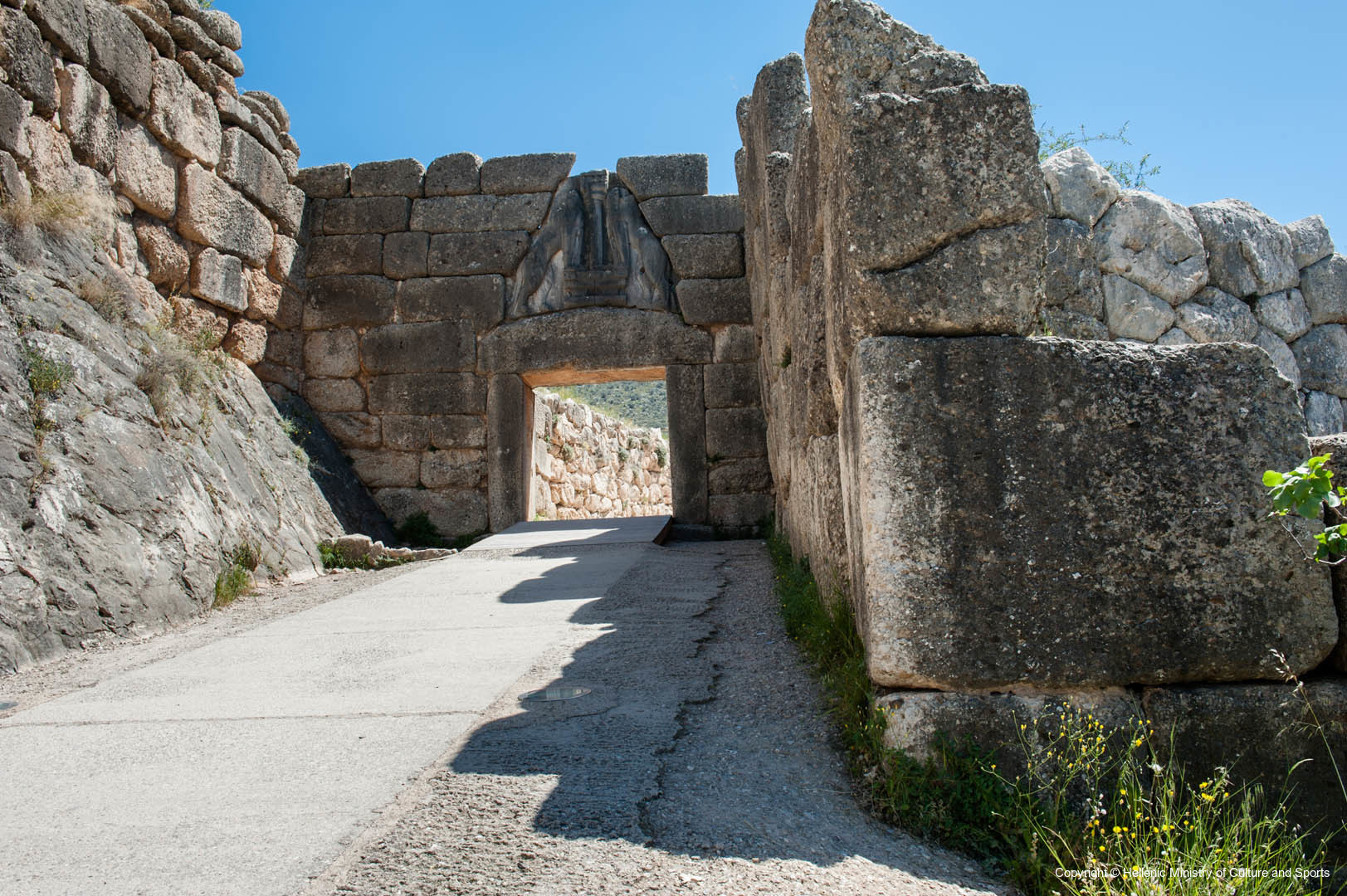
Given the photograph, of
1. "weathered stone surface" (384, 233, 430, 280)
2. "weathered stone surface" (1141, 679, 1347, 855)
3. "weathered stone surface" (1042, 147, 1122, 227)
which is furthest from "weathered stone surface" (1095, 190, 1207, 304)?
"weathered stone surface" (384, 233, 430, 280)

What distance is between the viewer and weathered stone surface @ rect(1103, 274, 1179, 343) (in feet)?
22.1

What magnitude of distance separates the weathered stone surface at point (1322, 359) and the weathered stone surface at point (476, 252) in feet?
22.0

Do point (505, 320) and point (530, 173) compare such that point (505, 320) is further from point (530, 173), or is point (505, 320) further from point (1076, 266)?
point (1076, 266)

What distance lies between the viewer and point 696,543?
26.3 feet

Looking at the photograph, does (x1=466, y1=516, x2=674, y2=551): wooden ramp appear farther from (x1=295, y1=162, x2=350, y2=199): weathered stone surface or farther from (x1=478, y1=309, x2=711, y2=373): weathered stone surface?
(x1=295, y1=162, x2=350, y2=199): weathered stone surface

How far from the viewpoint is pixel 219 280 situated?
25.4 feet

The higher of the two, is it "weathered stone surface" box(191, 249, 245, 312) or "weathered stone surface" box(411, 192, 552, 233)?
"weathered stone surface" box(411, 192, 552, 233)

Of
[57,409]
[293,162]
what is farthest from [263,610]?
[293,162]

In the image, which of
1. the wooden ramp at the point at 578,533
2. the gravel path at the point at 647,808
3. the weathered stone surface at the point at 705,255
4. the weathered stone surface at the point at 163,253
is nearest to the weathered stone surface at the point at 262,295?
the weathered stone surface at the point at 163,253

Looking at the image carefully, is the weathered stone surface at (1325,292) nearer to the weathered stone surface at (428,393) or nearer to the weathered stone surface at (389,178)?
the weathered stone surface at (428,393)

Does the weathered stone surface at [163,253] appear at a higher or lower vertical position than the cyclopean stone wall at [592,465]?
higher

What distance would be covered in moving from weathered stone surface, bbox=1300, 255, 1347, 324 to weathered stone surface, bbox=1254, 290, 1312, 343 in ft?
0.26

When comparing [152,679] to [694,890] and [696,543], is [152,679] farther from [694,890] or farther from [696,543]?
[696,543]

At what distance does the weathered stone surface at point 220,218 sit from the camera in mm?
7359
